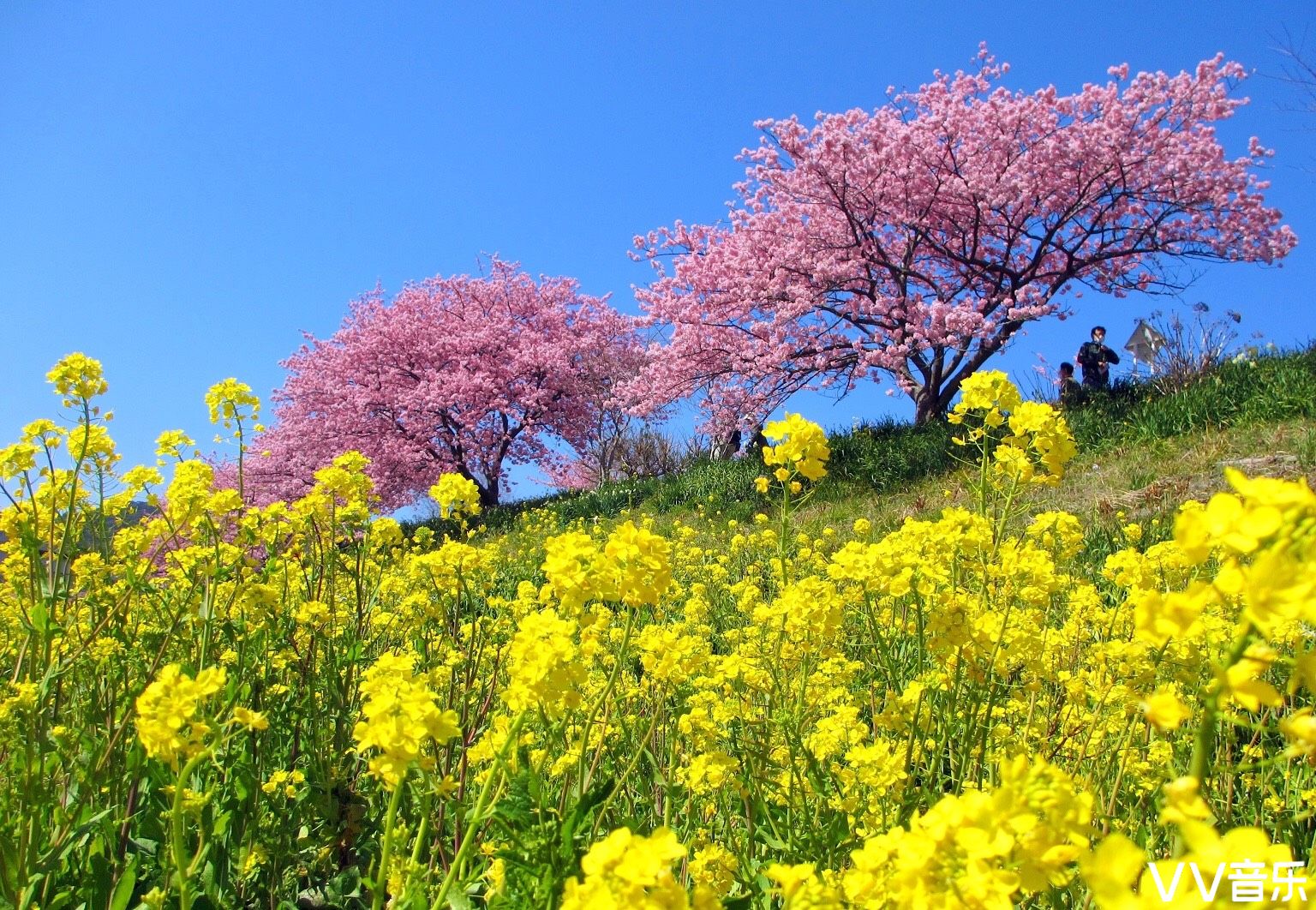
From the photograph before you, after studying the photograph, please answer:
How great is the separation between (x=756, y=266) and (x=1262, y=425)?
876cm

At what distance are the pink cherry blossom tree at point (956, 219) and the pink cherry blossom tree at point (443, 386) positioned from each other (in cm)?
724

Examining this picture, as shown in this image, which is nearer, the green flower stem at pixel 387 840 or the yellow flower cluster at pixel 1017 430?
the green flower stem at pixel 387 840

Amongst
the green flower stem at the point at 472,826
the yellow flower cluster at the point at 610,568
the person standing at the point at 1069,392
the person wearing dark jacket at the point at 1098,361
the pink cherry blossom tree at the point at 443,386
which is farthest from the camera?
the pink cherry blossom tree at the point at 443,386

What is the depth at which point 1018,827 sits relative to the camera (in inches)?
33.6

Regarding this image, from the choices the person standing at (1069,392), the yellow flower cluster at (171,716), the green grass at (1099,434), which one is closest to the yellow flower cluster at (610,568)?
the yellow flower cluster at (171,716)

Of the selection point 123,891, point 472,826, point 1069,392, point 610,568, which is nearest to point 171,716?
point 472,826

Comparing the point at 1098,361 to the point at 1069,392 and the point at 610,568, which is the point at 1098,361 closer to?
the point at 1069,392

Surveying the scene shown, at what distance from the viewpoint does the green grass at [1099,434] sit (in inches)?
366

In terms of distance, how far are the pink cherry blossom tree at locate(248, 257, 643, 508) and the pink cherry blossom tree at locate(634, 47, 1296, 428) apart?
7245 mm

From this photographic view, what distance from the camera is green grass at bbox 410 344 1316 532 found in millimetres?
9305

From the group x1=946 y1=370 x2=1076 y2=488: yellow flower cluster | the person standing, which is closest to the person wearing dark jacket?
the person standing

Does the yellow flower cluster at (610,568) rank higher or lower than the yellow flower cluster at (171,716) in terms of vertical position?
higher

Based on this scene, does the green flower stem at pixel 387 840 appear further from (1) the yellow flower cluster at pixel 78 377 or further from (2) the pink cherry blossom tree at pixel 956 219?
(2) the pink cherry blossom tree at pixel 956 219

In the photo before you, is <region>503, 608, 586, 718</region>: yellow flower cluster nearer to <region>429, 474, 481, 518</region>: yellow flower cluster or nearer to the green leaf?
the green leaf
